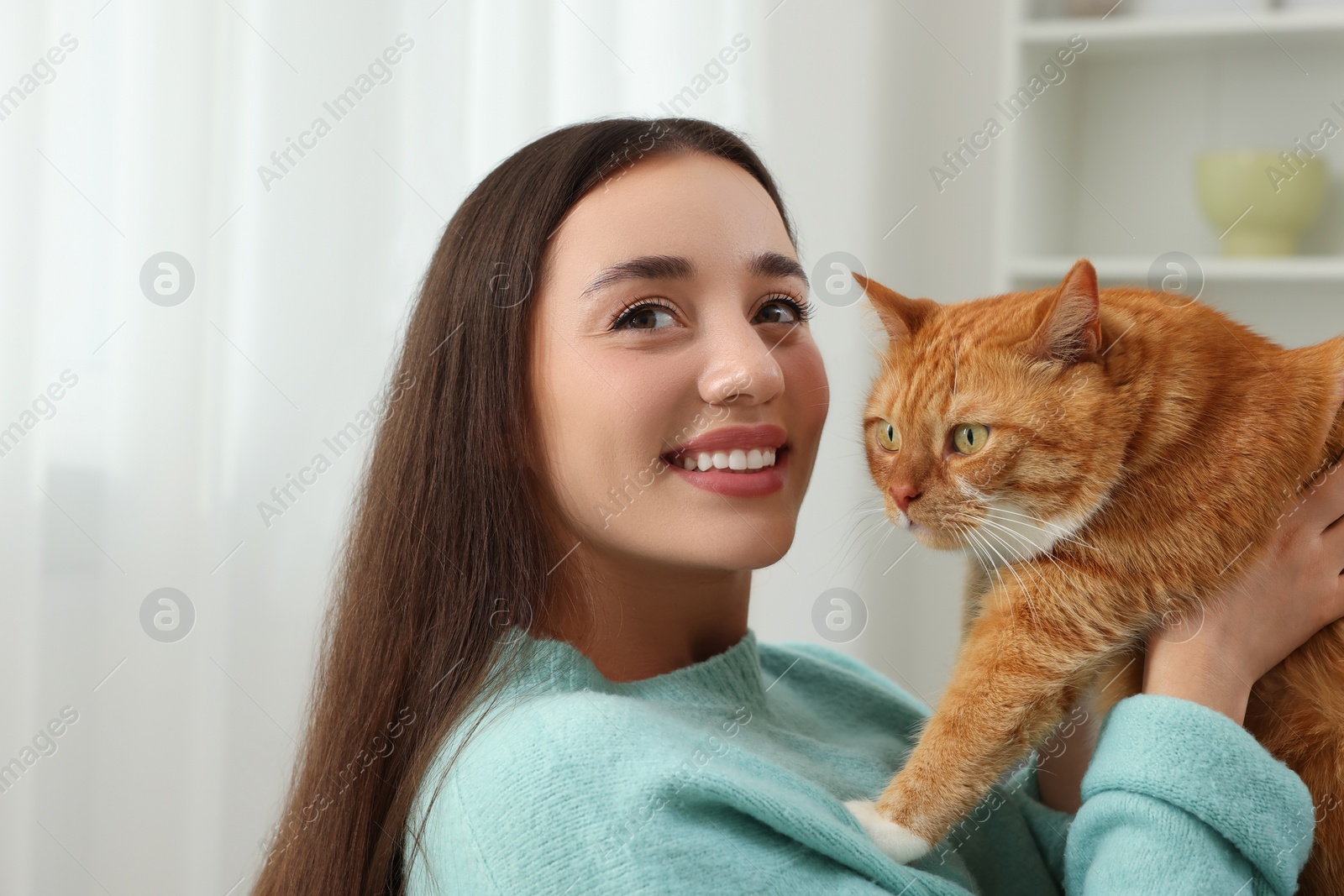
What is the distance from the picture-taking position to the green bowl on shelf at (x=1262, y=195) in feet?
7.84

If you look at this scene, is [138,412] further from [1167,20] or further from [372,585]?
[1167,20]

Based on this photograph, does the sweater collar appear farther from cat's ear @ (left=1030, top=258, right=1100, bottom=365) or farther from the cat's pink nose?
cat's ear @ (left=1030, top=258, right=1100, bottom=365)

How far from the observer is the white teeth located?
3.50ft

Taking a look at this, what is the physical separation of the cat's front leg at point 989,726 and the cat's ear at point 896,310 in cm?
35

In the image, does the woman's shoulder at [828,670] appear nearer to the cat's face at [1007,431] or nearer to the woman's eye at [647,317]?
the cat's face at [1007,431]

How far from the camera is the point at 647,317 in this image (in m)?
1.08

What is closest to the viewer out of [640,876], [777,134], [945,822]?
[640,876]

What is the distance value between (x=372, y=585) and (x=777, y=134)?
1801 millimetres

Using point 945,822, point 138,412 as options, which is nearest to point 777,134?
point 138,412

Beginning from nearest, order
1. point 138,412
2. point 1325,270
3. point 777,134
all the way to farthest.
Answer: point 138,412
point 1325,270
point 777,134

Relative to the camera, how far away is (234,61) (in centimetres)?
182

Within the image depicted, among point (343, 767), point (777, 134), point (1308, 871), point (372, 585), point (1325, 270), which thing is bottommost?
point (1308, 871)

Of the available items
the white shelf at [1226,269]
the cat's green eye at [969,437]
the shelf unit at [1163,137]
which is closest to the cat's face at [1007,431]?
the cat's green eye at [969,437]

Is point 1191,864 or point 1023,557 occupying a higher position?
point 1023,557
